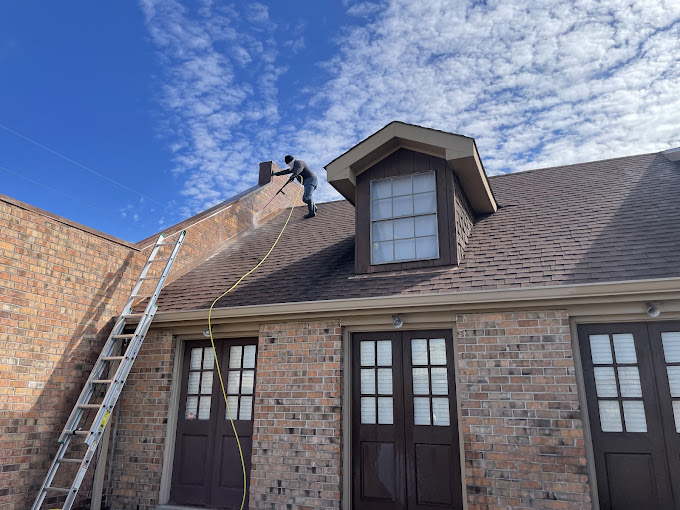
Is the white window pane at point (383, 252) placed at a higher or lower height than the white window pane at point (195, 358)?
higher

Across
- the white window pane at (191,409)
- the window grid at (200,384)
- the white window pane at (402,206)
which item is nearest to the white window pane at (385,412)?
the window grid at (200,384)

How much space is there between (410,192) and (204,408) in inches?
171

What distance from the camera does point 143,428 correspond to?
7273mm

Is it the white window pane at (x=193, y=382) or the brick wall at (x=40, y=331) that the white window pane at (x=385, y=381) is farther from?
Answer: the brick wall at (x=40, y=331)

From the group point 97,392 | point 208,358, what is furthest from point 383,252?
point 97,392

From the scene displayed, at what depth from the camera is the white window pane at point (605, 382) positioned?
18.0 ft

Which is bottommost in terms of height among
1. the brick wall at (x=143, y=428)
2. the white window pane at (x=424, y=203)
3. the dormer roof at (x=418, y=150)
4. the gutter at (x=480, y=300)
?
the brick wall at (x=143, y=428)

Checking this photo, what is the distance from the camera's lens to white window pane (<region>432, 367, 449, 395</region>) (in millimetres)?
6160

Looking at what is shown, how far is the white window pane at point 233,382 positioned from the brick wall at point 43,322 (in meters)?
1.92

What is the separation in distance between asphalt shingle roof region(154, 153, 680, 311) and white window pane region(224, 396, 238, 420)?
1.33 meters

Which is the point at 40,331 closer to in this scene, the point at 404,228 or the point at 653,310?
the point at 404,228

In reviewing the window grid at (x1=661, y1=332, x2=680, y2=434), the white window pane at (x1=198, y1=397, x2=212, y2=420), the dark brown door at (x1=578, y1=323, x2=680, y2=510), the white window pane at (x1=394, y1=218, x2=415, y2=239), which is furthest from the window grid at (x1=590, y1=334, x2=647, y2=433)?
the white window pane at (x1=198, y1=397, x2=212, y2=420)

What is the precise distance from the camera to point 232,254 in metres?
9.62

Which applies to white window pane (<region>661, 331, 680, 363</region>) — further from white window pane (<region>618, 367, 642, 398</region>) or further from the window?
the window
